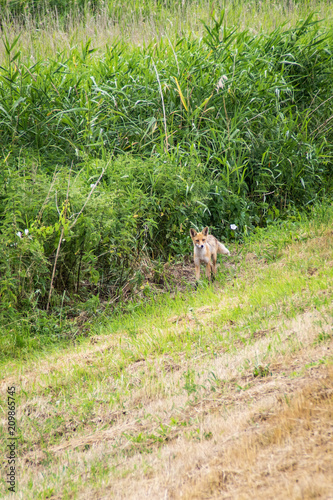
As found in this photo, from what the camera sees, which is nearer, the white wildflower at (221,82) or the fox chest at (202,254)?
the fox chest at (202,254)

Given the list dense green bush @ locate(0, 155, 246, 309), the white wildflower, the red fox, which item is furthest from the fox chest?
the white wildflower

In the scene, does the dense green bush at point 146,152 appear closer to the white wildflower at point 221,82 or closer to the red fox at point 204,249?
the white wildflower at point 221,82

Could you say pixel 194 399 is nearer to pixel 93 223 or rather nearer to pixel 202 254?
pixel 202 254

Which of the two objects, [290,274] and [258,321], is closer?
[258,321]

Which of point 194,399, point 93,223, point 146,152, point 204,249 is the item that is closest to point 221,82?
point 146,152

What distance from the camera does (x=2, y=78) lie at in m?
8.09

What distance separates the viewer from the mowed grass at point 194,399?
3244mm

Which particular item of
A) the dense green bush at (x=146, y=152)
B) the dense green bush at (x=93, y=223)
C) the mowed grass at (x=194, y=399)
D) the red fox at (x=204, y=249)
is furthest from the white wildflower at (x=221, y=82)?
the mowed grass at (x=194, y=399)

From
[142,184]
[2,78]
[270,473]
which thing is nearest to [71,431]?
[270,473]

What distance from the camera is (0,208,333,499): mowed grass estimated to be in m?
3.24

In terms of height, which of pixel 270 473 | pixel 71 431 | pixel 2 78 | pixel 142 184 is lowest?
pixel 71 431

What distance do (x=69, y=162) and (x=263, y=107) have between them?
11.8 ft

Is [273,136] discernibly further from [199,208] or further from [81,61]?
[81,61]

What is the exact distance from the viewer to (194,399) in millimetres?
4223
